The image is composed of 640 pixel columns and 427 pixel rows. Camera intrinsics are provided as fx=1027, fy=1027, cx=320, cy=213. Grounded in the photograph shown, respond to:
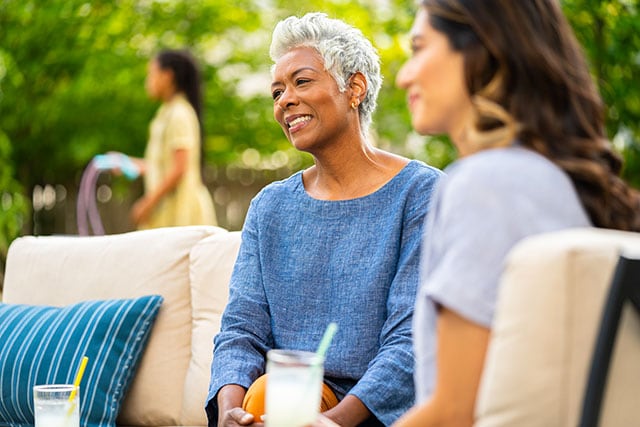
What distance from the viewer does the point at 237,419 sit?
6.98 ft

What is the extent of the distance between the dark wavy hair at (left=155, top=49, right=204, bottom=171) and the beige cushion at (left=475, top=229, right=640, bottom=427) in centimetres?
448

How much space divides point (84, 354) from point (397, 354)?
89cm

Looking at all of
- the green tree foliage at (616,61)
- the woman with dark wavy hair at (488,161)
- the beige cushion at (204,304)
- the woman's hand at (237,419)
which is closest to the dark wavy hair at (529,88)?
the woman with dark wavy hair at (488,161)

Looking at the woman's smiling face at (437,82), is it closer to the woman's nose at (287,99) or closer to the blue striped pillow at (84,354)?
the woman's nose at (287,99)

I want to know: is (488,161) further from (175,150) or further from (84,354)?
(175,150)

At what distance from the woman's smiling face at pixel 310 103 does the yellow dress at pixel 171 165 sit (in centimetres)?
301

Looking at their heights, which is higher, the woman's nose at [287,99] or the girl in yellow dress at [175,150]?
the woman's nose at [287,99]

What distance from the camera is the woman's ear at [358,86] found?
246cm

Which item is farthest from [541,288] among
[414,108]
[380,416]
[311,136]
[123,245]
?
[123,245]

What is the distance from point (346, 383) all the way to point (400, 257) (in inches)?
12.0

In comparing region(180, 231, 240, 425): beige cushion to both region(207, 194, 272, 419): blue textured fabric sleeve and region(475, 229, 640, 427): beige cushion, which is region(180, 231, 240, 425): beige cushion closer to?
region(207, 194, 272, 419): blue textured fabric sleeve

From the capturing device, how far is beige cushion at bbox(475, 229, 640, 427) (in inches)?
44.9

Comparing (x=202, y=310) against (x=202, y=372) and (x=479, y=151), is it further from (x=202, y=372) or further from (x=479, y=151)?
(x=479, y=151)

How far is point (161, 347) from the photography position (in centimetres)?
271
